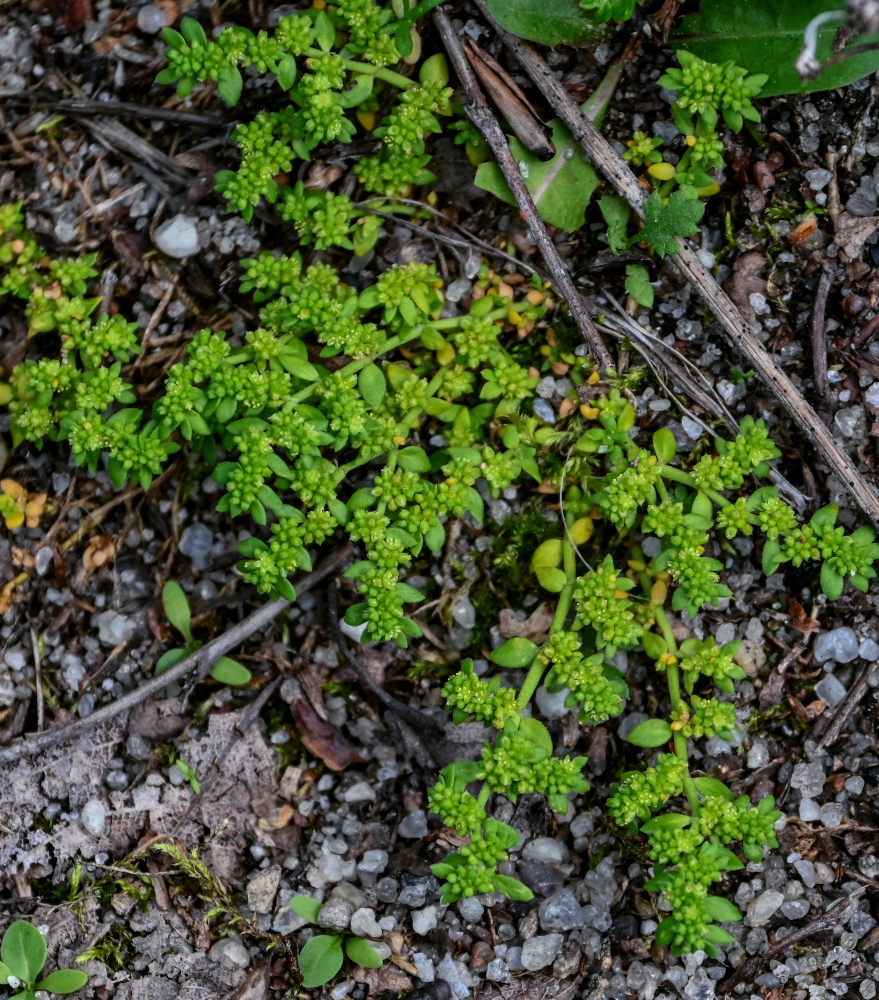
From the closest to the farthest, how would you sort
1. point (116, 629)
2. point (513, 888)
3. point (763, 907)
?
point (513, 888) < point (763, 907) < point (116, 629)

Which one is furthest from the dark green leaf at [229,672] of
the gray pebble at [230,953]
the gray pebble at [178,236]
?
the gray pebble at [178,236]

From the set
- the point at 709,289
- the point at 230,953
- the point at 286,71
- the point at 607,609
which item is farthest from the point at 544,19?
the point at 230,953

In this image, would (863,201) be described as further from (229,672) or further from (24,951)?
(24,951)

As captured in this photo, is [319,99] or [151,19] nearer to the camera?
[319,99]

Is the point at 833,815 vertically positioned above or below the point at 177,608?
below

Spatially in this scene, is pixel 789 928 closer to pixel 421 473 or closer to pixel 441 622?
pixel 441 622

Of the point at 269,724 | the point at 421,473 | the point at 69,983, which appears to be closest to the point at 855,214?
the point at 421,473

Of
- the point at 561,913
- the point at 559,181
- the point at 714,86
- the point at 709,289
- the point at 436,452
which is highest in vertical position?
the point at 714,86
